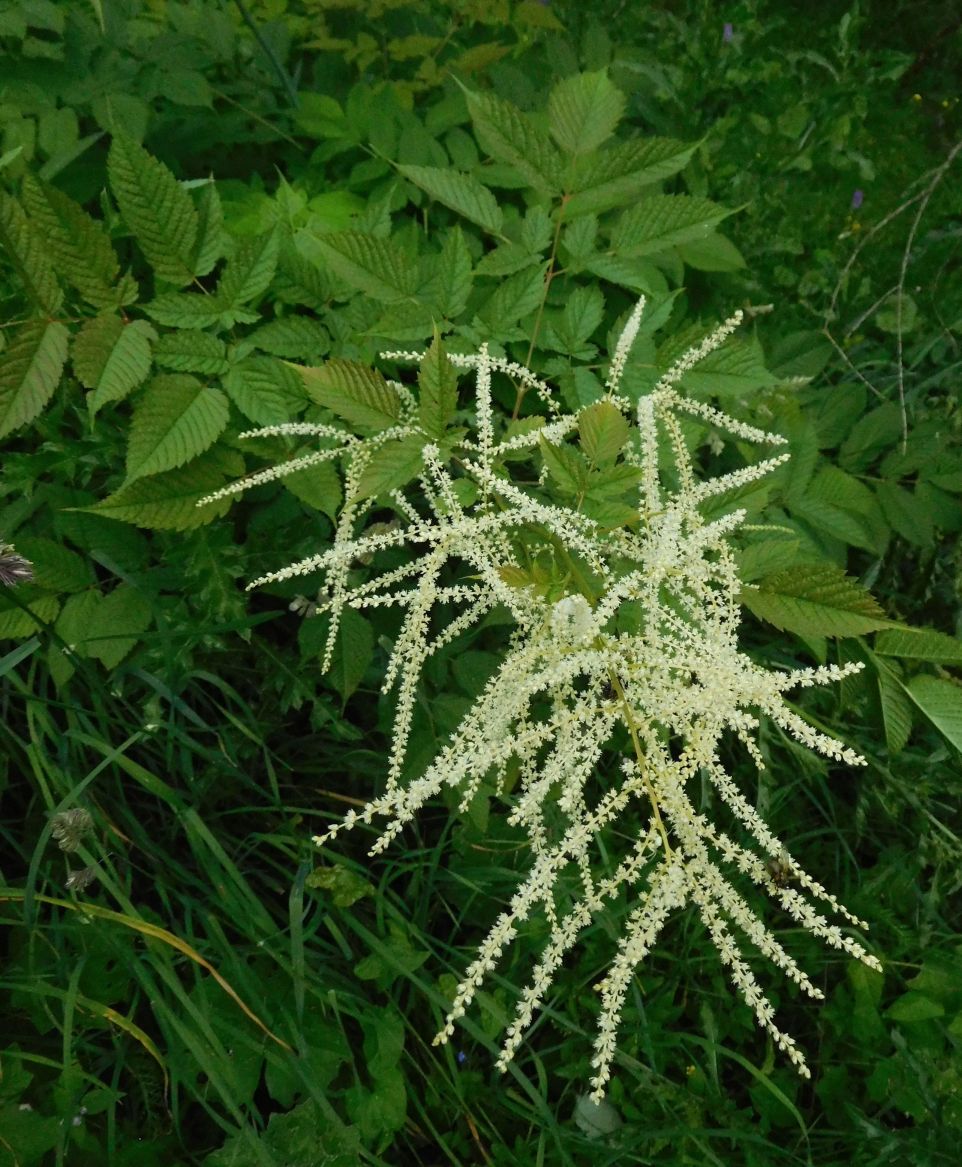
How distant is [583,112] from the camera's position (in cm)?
211

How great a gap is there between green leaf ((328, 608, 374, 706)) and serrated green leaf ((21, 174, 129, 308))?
0.82m

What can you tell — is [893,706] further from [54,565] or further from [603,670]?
[54,565]

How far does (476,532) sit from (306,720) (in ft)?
4.93

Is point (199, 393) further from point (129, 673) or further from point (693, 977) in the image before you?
point (693, 977)

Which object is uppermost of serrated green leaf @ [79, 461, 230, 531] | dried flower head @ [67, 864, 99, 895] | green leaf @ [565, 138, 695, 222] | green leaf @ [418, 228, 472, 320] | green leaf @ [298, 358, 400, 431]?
green leaf @ [565, 138, 695, 222]

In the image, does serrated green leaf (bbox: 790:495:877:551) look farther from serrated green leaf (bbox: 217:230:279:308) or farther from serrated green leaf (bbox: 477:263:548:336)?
serrated green leaf (bbox: 217:230:279:308)

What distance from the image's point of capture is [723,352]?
2145 mm

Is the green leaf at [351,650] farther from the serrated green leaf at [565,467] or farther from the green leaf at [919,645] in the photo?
the green leaf at [919,645]

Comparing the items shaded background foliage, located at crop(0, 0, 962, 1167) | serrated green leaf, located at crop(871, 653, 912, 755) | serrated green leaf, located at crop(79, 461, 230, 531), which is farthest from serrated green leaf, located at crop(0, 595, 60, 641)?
serrated green leaf, located at crop(871, 653, 912, 755)

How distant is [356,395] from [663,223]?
818 mm

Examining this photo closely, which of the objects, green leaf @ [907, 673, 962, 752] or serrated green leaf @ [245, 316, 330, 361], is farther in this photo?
serrated green leaf @ [245, 316, 330, 361]

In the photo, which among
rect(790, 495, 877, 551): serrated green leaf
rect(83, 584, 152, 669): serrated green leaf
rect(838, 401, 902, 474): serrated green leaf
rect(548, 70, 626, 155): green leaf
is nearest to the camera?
rect(548, 70, 626, 155): green leaf

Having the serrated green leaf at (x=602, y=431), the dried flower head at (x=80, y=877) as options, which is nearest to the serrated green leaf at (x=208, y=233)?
the serrated green leaf at (x=602, y=431)

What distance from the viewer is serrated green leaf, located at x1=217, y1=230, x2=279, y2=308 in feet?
6.65
